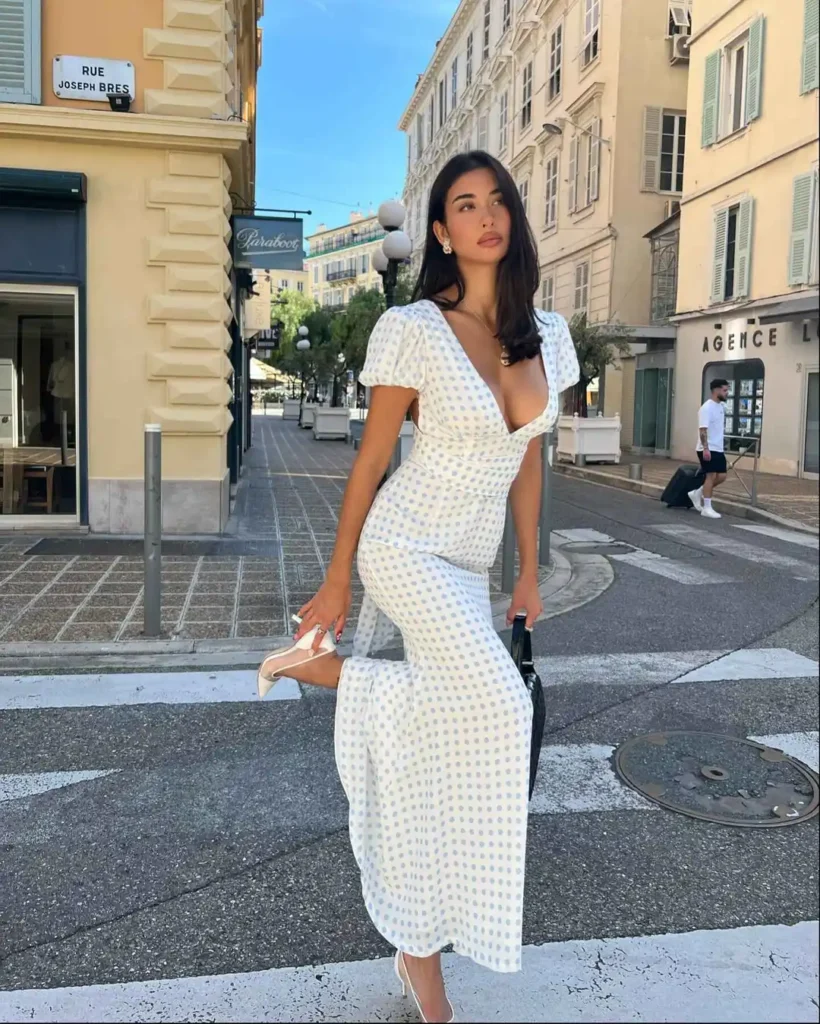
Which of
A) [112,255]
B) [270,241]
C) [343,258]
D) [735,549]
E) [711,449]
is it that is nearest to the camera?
[112,255]

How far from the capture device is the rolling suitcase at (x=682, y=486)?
440 inches

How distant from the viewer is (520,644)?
2.03 m

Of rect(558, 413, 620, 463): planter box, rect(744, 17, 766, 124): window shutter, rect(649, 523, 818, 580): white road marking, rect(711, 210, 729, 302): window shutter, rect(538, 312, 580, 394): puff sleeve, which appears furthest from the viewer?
rect(558, 413, 620, 463): planter box

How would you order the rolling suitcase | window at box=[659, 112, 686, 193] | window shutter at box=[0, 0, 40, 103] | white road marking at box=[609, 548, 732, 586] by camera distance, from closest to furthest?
window at box=[659, 112, 686, 193]
white road marking at box=[609, 548, 732, 586]
window shutter at box=[0, 0, 40, 103]
the rolling suitcase

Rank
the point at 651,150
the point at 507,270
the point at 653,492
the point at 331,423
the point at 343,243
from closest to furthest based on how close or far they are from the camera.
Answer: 1. the point at 507,270
2. the point at 651,150
3. the point at 653,492
4. the point at 331,423
5. the point at 343,243

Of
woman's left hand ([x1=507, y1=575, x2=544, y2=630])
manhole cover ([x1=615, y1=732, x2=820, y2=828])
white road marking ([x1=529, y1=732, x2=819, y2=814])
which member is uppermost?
woman's left hand ([x1=507, y1=575, x2=544, y2=630])

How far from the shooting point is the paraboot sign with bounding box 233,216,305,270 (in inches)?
380

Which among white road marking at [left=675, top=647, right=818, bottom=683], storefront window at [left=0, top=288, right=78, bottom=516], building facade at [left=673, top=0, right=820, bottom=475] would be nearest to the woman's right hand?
building facade at [left=673, top=0, right=820, bottom=475]

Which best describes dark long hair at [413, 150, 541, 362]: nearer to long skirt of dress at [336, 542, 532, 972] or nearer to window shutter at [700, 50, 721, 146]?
long skirt of dress at [336, 542, 532, 972]

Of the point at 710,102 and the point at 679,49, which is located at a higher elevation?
the point at 710,102

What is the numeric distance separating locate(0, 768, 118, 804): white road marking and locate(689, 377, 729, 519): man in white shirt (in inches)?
344

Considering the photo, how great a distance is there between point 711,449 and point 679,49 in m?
8.50

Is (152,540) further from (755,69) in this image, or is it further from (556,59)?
(755,69)

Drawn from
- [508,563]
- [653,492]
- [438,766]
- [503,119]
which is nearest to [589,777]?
[438,766]
